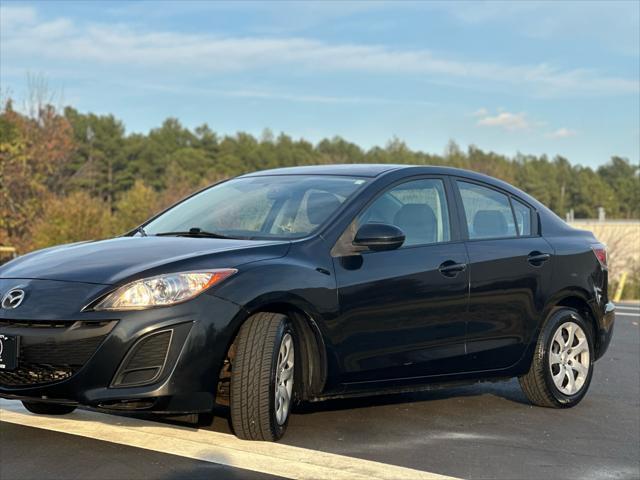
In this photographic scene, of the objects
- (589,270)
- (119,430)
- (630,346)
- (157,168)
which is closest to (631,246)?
(630,346)

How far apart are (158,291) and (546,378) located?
3.12 meters

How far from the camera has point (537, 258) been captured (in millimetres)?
6727

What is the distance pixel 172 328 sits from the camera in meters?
4.77

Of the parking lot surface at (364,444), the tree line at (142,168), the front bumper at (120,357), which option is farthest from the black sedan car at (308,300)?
the tree line at (142,168)

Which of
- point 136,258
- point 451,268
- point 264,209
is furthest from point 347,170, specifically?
point 136,258

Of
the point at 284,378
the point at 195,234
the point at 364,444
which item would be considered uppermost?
the point at 195,234

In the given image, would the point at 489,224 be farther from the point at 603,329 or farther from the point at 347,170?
the point at 603,329

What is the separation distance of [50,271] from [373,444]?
1.98 metres

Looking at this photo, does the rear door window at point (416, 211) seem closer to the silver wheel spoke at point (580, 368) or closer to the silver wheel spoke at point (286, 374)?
the silver wheel spoke at point (286, 374)

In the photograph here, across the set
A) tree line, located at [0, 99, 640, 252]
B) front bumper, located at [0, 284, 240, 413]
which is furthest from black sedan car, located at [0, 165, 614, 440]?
tree line, located at [0, 99, 640, 252]

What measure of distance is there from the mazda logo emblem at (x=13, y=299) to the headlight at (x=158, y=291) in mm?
445

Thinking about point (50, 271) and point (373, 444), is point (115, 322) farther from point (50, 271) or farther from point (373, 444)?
point (373, 444)

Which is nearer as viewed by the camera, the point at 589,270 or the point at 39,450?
the point at 39,450

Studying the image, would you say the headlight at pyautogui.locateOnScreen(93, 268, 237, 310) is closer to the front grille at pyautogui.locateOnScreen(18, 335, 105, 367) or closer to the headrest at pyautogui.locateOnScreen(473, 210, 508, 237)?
the front grille at pyautogui.locateOnScreen(18, 335, 105, 367)
